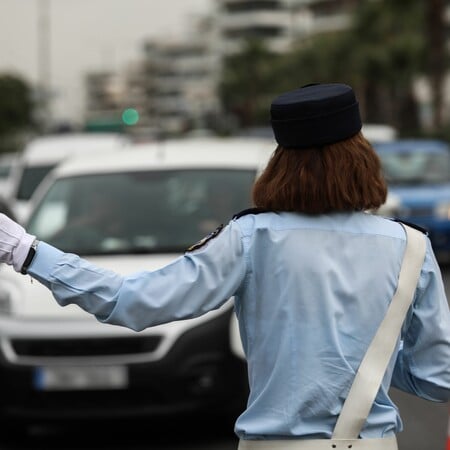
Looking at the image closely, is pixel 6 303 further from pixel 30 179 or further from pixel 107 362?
pixel 30 179

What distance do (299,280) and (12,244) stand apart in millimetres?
624

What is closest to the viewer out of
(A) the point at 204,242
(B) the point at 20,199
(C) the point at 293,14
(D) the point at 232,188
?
(A) the point at 204,242

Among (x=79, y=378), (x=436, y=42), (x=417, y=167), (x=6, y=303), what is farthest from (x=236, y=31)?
(x=79, y=378)

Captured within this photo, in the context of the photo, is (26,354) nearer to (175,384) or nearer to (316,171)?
(175,384)

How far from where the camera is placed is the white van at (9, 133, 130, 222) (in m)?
16.2

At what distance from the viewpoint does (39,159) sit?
17.1 m

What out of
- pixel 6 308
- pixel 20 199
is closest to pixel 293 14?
pixel 20 199

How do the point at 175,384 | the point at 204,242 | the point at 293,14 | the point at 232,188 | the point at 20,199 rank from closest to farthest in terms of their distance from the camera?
the point at 204,242
the point at 175,384
the point at 232,188
the point at 20,199
the point at 293,14

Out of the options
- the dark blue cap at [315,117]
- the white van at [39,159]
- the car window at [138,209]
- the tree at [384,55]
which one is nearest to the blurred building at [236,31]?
the tree at [384,55]

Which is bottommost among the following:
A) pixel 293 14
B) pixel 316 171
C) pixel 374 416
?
pixel 293 14

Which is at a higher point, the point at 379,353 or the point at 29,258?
the point at 29,258

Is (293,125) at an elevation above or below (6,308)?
above

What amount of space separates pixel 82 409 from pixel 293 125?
13.2 ft

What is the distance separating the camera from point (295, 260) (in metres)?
2.79
